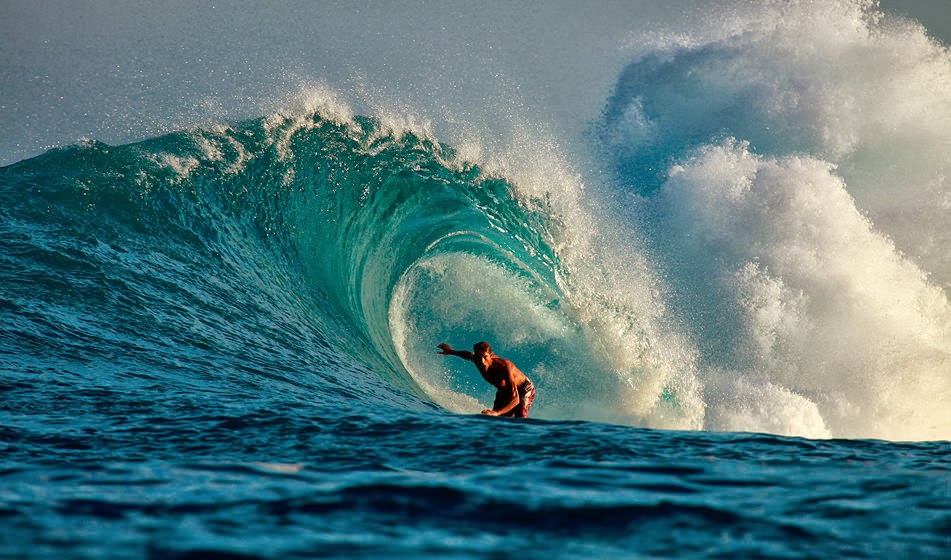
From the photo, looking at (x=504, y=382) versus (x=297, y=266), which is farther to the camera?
(x=297, y=266)

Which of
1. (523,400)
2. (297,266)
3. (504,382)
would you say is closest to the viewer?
(504,382)

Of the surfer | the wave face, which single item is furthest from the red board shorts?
the wave face

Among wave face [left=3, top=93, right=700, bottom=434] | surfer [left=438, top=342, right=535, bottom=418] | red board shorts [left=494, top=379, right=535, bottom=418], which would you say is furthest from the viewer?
red board shorts [left=494, top=379, right=535, bottom=418]

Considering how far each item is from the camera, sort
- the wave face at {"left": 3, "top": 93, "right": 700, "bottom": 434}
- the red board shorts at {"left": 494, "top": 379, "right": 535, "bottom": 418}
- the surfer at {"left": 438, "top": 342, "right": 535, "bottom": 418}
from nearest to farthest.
→ the wave face at {"left": 3, "top": 93, "right": 700, "bottom": 434}, the surfer at {"left": 438, "top": 342, "right": 535, "bottom": 418}, the red board shorts at {"left": 494, "top": 379, "right": 535, "bottom": 418}

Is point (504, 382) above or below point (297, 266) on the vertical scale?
below

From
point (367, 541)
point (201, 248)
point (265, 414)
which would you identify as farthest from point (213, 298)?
point (367, 541)

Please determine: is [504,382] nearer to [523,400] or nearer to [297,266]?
[523,400]

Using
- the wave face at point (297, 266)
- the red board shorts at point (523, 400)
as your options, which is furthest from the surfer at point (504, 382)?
the wave face at point (297, 266)

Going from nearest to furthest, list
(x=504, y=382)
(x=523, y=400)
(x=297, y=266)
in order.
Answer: (x=504, y=382) < (x=523, y=400) < (x=297, y=266)

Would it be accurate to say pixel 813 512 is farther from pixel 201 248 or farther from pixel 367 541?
pixel 201 248

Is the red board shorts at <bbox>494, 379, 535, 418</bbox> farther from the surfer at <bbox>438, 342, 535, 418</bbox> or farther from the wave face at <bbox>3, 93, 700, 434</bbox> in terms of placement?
the wave face at <bbox>3, 93, 700, 434</bbox>

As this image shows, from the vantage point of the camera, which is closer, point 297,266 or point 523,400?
point 523,400

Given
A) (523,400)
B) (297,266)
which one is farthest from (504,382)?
(297,266)

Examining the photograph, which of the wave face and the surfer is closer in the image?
the wave face
